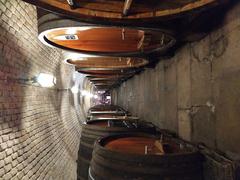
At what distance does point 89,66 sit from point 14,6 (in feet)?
7.65

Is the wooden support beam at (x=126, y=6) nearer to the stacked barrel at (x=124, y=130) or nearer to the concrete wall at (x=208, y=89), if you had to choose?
the stacked barrel at (x=124, y=130)

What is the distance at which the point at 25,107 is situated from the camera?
359 cm

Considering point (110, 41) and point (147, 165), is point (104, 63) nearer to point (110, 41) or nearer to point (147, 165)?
point (110, 41)

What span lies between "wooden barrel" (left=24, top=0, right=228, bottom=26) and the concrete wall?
0.53 metres

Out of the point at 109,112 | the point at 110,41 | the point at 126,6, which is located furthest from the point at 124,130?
the point at 109,112

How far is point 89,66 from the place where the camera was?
520cm

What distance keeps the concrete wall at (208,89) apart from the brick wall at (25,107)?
2.23 m

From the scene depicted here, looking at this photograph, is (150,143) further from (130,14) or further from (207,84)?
(130,14)

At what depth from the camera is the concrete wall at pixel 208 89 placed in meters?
1.97

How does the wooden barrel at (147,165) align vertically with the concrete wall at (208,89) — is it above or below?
below

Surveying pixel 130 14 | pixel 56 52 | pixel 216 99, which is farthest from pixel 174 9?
pixel 56 52

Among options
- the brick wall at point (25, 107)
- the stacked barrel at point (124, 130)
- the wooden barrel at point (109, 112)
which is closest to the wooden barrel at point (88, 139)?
the stacked barrel at point (124, 130)

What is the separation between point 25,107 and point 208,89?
2.67 metres

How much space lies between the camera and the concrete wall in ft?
6.47
